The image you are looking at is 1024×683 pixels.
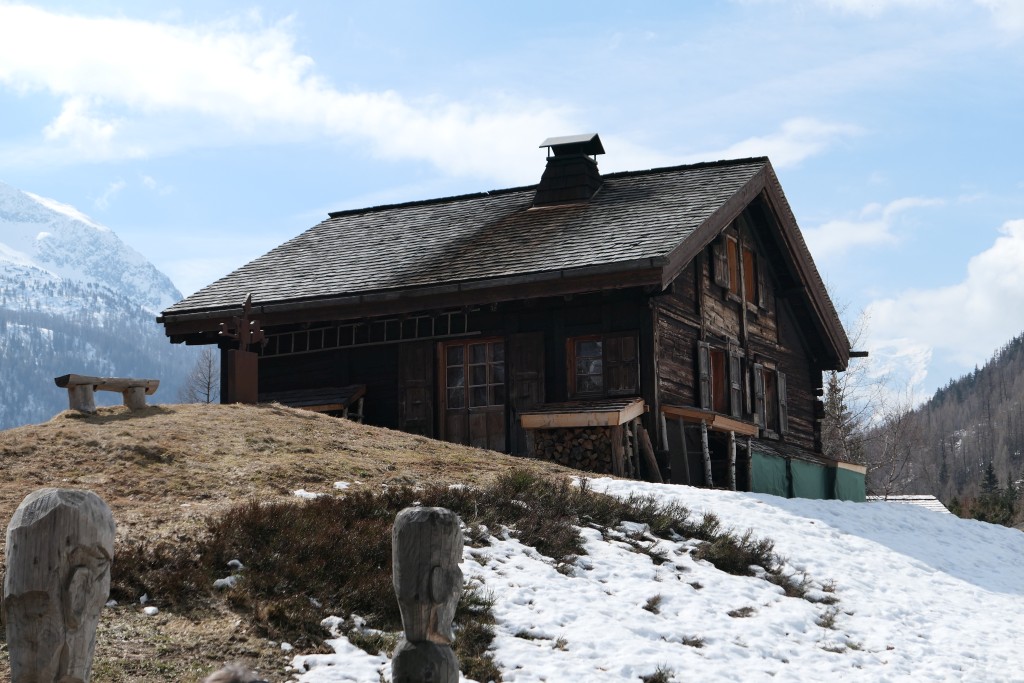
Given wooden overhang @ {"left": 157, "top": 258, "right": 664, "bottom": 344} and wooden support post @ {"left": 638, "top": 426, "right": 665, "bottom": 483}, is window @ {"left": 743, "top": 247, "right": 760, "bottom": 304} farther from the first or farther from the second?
wooden support post @ {"left": 638, "top": 426, "right": 665, "bottom": 483}

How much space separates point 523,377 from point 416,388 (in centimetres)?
210

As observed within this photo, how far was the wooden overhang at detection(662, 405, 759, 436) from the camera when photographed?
827 inches

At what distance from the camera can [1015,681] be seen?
12.7 meters

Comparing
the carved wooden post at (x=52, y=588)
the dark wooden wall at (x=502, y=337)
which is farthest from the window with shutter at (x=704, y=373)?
the carved wooden post at (x=52, y=588)

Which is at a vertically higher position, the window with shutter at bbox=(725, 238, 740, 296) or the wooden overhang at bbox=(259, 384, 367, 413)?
the window with shutter at bbox=(725, 238, 740, 296)

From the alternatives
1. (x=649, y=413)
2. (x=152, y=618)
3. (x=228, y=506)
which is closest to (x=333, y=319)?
(x=649, y=413)

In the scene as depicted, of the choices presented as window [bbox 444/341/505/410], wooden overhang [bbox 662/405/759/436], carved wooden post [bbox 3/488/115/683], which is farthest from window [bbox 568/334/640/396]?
carved wooden post [bbox 3/488/115/683]

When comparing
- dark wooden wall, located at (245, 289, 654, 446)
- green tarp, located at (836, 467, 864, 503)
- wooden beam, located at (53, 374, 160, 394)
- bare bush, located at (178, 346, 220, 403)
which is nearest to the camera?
wooden beam, located at (53, 374, 160, 394)

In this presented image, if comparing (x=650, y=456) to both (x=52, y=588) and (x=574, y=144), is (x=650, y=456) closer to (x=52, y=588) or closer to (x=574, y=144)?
(x=574, y=144)

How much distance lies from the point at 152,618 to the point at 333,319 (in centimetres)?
1357

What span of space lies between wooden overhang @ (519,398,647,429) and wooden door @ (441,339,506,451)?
4.86 feet

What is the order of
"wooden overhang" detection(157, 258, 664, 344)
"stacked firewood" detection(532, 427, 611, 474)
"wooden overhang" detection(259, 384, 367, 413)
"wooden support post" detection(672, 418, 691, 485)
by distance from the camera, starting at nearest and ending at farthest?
"stacked firewood" detection(532, 427, 611, 474) < "wooden overhang" detection(157, 258, 664, 344) < "wooden support post" detection(672, 418, 691, 485) < "wooden overhang" detection(259, 384, 367, 413)

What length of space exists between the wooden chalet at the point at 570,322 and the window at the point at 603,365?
0.09 ft

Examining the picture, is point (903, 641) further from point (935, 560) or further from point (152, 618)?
point (152, 618)
